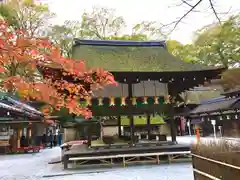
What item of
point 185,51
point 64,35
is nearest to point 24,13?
point 64,35

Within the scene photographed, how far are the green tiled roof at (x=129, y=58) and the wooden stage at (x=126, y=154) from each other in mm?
3338

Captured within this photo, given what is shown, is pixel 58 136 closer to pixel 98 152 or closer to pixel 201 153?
pixel 98 152

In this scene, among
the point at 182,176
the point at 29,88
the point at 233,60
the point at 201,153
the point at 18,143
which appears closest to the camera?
the point at 201,153

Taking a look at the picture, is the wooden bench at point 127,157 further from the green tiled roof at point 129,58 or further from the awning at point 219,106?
the awning at point 219,106

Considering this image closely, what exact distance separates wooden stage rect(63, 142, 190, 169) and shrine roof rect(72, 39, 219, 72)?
10.9ft

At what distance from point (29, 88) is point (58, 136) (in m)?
21.1

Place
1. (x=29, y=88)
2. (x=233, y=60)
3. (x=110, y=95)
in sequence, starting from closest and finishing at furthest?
(x=29, y=88)
(x=110, y=95)
(x=233, y=60)

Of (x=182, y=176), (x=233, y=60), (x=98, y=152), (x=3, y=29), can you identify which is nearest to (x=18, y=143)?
(x=98, y=152)

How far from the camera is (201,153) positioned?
11.9 feet

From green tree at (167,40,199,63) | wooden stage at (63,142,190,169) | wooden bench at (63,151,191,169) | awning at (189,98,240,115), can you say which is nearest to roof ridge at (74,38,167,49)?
wooden stage at (63,142,190,169)

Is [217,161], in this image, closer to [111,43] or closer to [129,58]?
[129,58]

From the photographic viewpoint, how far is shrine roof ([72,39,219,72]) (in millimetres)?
9977

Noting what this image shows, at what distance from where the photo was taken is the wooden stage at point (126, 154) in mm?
9191

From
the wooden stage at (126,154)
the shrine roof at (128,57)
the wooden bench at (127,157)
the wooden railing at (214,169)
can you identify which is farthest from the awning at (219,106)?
the wooden railing at (214,169)
